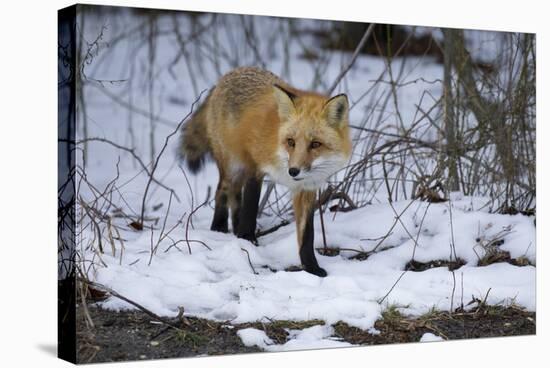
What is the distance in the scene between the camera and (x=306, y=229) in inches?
201

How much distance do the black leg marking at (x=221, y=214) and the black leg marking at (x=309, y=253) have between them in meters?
0.63

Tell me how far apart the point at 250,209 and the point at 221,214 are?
10.8 inches

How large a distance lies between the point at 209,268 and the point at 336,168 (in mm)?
955

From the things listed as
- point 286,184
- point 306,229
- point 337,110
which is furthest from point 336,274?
point 337,110

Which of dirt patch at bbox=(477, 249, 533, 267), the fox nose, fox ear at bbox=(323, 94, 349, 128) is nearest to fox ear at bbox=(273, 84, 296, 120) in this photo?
fox ear at bbox=(323, 94, 349, 128)

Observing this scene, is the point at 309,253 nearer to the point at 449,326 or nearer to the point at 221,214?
the point at 221,214

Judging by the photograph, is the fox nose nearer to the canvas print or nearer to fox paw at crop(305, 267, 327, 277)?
the canvas print

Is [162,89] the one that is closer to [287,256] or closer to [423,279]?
[287,256]

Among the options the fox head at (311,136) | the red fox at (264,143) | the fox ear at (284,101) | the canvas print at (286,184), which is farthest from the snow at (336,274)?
the fox ear at (284,101)

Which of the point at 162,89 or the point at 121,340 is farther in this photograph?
the point at 162,89

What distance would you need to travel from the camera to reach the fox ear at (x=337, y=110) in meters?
4.80

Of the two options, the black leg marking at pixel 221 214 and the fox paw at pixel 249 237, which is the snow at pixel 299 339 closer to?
the fox paw at pixel 249 237
